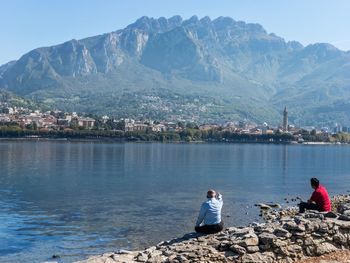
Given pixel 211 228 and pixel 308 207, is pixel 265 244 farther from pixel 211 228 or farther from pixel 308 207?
pixel 308 207

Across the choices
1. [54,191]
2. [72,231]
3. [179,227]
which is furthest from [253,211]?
[54,191]

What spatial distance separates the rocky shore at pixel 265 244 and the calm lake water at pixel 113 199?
943cm

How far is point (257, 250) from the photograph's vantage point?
50.2 ft

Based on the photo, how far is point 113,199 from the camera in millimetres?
46656

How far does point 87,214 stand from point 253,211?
12360 mm

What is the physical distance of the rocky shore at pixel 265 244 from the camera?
1512 centimetres

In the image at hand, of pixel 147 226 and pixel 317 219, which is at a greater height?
pixel 317 219

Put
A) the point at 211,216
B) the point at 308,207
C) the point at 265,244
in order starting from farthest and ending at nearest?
the point at 308,207 < the point at 211,216 < the point at 265,244

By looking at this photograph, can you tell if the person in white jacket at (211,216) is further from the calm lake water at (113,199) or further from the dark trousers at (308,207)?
the calm lake water at (113,199)

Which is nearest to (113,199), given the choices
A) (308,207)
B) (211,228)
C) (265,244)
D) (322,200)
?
(308,207)

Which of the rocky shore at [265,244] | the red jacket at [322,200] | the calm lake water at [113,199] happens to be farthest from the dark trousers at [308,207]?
the calm lake water at [113,199]

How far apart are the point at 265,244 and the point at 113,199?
3220cm

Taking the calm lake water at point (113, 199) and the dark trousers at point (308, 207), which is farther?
the calm lake water at point (113, 199)

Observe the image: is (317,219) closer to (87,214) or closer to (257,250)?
(257,250)
